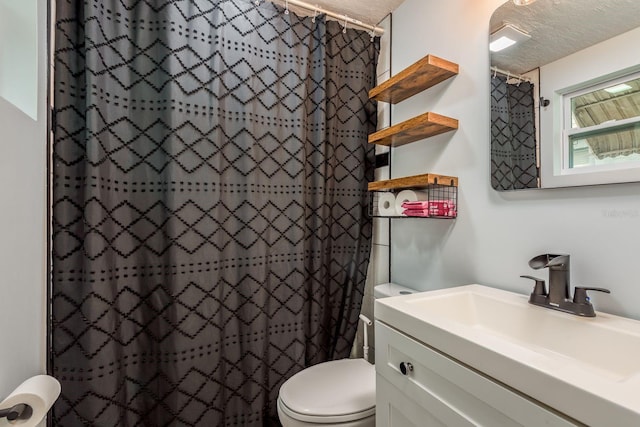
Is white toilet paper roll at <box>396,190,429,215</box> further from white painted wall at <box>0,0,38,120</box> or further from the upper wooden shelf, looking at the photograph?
white painted wall at <box>0,0,38,120</box>

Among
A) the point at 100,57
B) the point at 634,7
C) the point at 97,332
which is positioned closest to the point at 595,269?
the point at 634,7

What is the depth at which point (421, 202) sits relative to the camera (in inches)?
52.2

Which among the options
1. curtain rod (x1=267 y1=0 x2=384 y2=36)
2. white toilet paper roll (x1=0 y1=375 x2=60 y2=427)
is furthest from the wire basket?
white toilet paper roll (x1=0 y1=375 x2=60 y2=427)

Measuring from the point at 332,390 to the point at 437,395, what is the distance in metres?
0.66

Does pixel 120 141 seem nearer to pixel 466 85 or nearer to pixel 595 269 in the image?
pixel 466 85

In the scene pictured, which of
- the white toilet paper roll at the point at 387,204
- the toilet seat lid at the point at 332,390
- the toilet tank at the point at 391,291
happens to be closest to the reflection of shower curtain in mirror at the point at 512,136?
the white toilet paper roll at the point at 387,204

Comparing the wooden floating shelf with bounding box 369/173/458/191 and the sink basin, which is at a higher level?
the wooden floating shelf with bounding box 369/173/458/191

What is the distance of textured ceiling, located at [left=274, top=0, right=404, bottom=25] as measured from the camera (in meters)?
1.63

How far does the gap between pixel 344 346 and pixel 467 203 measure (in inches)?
42.1

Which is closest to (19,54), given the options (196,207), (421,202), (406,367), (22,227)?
(22,227)

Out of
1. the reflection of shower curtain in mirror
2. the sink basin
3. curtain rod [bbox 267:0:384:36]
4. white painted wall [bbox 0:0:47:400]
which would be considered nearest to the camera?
the sink basin

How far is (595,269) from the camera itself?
2.84ft

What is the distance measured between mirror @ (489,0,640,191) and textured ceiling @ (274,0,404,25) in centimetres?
73

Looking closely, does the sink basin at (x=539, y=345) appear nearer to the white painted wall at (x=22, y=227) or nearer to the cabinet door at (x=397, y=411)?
the cabinet door at (x=397, y=411)
